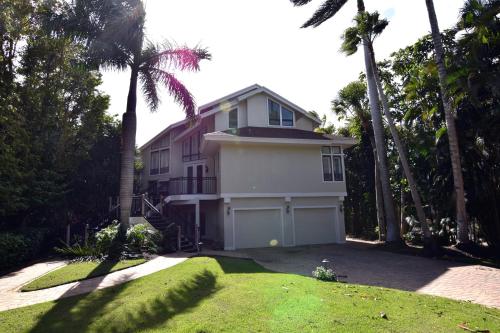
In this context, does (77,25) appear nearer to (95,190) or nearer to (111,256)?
(111,256)

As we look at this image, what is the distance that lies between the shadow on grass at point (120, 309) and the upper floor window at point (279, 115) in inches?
551

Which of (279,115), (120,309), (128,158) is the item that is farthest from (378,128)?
(120,309)

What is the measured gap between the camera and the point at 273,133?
1873 centimetres

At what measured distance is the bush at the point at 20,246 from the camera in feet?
40.9

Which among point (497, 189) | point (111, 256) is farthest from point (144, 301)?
point (497, 189)

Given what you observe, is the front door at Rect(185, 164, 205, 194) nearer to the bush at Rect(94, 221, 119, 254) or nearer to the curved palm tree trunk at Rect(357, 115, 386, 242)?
the bush at Rect(94, 221, 119, 254)

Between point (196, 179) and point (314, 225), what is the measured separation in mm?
7874

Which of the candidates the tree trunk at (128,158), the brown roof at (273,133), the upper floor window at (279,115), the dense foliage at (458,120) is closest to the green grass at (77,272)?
the tree trunk at (128,158)

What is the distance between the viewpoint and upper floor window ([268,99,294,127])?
2080 cm

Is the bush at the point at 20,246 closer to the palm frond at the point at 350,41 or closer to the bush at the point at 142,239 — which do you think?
the bush at the point at 142,239

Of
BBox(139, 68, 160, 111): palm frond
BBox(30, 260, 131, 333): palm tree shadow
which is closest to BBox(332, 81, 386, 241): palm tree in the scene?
BBox(139, 68, 160, 111): palm frond

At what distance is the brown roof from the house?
7 cm

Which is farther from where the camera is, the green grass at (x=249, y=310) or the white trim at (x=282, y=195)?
the white trim at (x=282, y=195)

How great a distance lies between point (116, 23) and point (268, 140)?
361 inches
